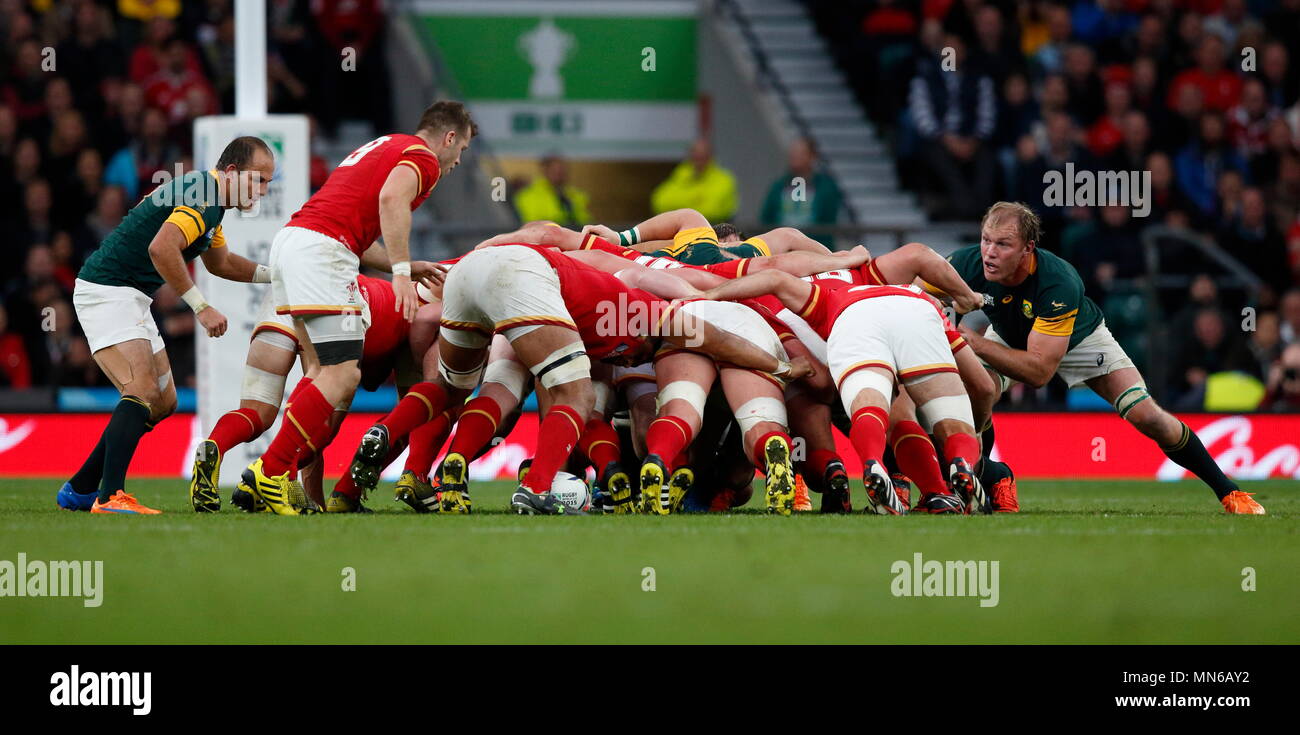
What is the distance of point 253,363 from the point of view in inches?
333

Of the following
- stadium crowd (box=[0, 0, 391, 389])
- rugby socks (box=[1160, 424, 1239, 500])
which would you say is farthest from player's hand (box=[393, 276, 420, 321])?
stadium crowd (box=[0, 0, 391, 389])

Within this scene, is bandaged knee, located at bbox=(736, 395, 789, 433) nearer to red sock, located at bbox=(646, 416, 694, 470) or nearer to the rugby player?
red sock, located at bbox=(646, 416, 694, 470)

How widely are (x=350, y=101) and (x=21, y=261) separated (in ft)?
13.9

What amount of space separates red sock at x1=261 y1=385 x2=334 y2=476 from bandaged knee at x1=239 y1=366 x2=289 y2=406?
0.35m

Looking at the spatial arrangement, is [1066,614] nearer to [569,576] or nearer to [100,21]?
[569,576]

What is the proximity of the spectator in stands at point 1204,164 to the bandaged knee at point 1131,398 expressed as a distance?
8.06 meters

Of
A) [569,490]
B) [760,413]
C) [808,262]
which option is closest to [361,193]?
[569,490]

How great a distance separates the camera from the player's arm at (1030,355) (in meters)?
8.98

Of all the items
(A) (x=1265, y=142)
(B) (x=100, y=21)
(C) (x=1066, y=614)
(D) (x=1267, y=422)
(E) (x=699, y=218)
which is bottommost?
(C) (x=1066, y=614)

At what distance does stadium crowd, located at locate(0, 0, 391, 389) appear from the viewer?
14023mm

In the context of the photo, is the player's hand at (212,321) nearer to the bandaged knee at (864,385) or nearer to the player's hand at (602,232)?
the player's hand at (602,232)

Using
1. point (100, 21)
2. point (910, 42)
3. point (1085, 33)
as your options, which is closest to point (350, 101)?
point (100, 21)

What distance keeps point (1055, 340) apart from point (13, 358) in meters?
8.95

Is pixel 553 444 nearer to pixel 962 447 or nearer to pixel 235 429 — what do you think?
pixel 235 429
